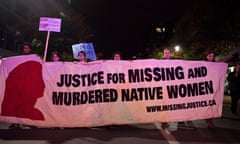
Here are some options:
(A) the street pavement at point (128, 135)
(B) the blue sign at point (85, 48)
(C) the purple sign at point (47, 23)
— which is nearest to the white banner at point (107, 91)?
(A) the street pavement at point (128, 135)

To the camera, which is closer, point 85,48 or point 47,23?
point 47,23

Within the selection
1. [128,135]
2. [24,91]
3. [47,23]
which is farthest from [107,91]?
[47,23]

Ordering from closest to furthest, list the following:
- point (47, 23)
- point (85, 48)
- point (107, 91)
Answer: point (107, 91) < point (47, 23) < point (85, 48)

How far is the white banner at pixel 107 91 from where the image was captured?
8.01 m

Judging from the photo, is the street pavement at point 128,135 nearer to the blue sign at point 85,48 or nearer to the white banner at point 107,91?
the white banner at point 107,91

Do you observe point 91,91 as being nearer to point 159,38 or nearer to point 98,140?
point 98,140

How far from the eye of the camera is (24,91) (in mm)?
8156

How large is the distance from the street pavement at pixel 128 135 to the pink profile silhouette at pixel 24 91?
447mm

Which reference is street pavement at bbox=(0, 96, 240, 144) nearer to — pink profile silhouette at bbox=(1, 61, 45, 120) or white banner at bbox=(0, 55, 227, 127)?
white banner at bbox=(0, 55, 227, 127)

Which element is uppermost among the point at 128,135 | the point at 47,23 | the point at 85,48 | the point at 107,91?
the point at 47,23

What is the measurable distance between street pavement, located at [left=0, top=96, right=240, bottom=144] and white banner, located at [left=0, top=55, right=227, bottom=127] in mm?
277

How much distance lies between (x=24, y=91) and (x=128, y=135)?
2.61 meters

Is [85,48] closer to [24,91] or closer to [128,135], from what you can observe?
[24,91]

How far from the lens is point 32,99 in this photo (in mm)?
8078
